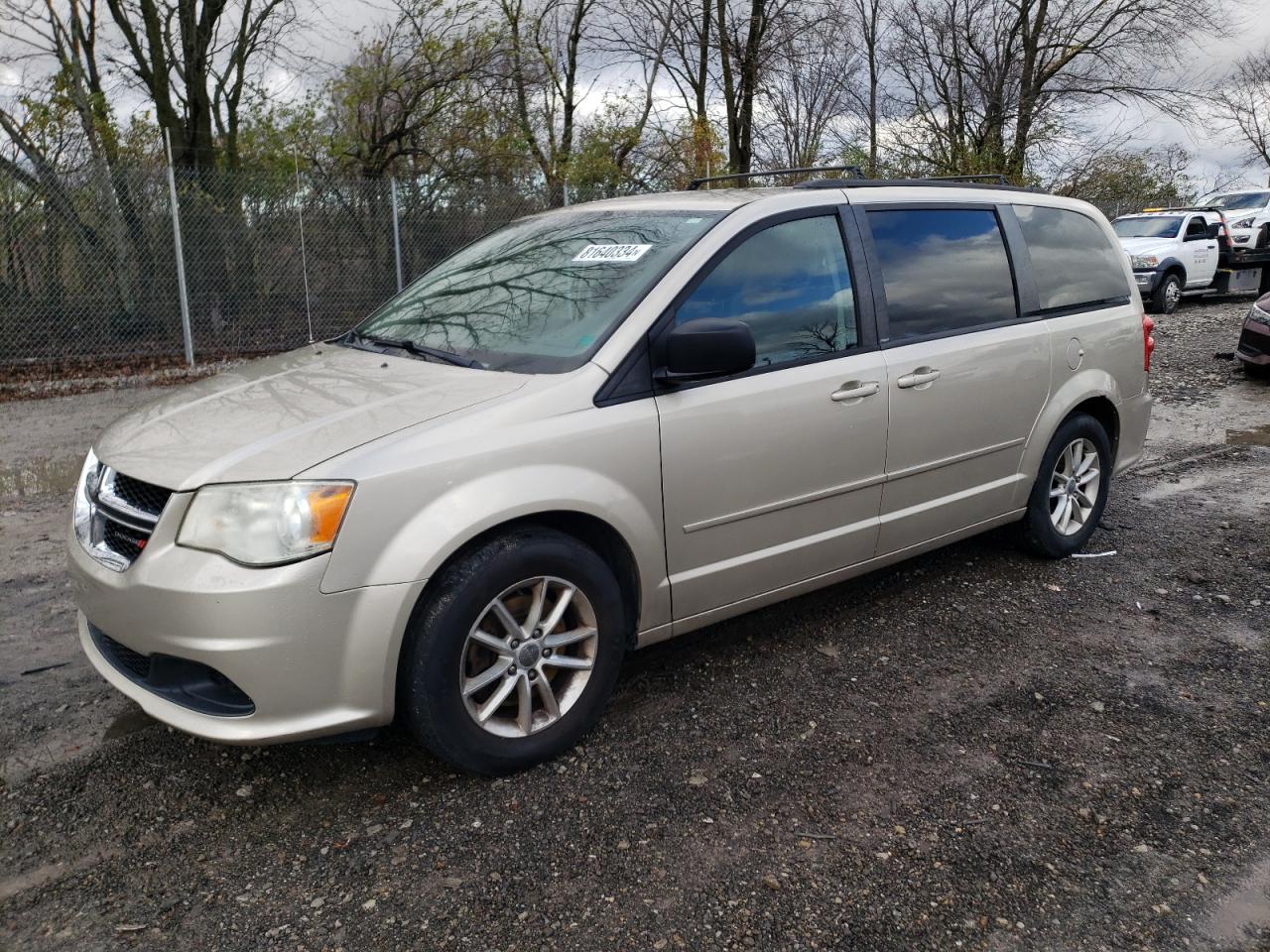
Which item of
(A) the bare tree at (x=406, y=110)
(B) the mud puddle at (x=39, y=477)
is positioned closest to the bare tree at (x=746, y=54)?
(A) the bare tree at (x=406, y=110)

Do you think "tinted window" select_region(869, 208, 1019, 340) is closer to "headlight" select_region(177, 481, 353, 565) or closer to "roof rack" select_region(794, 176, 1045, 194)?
"roof rack" select_region(794, 176, 1045, 194)

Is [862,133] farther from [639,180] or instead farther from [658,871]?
[658,871]

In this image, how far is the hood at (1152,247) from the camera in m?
17.5

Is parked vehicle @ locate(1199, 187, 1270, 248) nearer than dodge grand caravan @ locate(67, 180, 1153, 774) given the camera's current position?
No

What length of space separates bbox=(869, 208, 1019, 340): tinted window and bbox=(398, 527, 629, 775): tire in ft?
5.74

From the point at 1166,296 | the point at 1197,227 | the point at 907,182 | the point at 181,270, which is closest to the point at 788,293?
the point at 907,182

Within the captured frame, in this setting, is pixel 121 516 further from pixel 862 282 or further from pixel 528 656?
pixel 862 282

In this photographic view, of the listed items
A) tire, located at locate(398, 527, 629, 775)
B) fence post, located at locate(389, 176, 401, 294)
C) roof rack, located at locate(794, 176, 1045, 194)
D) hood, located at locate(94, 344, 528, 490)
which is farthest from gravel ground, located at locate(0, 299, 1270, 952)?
fence post, located at locate(389, 176, 401, 294)

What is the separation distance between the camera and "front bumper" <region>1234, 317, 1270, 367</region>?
34.1 feet

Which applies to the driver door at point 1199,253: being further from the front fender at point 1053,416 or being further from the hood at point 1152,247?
the front fender at point 1053,416

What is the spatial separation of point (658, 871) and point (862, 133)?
96.1ft

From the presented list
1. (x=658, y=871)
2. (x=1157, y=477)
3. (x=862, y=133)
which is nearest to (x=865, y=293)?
(x=658, y=871)

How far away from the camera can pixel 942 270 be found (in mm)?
4363

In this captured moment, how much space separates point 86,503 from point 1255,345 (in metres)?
11.0
